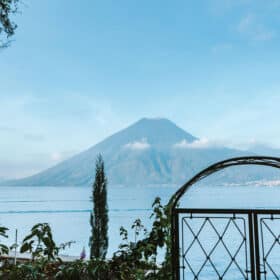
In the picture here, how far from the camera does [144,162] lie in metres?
81.6

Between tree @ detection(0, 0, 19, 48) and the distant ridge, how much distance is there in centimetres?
6143

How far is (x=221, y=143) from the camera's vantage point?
311 ft

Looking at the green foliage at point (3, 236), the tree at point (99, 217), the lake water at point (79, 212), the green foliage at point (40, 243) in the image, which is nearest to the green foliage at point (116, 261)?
the green foliage at point (40, 243)

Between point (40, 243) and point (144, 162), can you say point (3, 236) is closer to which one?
point (40, 243)

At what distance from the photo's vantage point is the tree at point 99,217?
6.07m

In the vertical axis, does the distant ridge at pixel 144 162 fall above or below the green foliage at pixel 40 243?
above

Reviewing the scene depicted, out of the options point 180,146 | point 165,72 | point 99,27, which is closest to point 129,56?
point 165,72

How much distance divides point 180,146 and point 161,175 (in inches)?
781

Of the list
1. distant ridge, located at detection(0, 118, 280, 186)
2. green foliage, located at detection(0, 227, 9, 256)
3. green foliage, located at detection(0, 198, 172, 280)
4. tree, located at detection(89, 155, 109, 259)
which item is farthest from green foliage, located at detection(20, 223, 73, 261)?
distant ridge, located at detection(0, 118, 280, 186)

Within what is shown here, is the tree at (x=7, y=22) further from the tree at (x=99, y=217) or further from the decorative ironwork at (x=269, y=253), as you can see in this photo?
the tree at (x=99, y=217)

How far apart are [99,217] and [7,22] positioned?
432 cm

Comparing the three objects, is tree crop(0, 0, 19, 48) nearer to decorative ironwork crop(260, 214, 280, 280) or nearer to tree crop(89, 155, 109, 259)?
decorative ironwork crop(260, 214, 280, 280)

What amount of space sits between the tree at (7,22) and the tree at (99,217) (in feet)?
12.7

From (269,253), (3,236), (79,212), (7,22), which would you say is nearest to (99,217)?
(3,236)
